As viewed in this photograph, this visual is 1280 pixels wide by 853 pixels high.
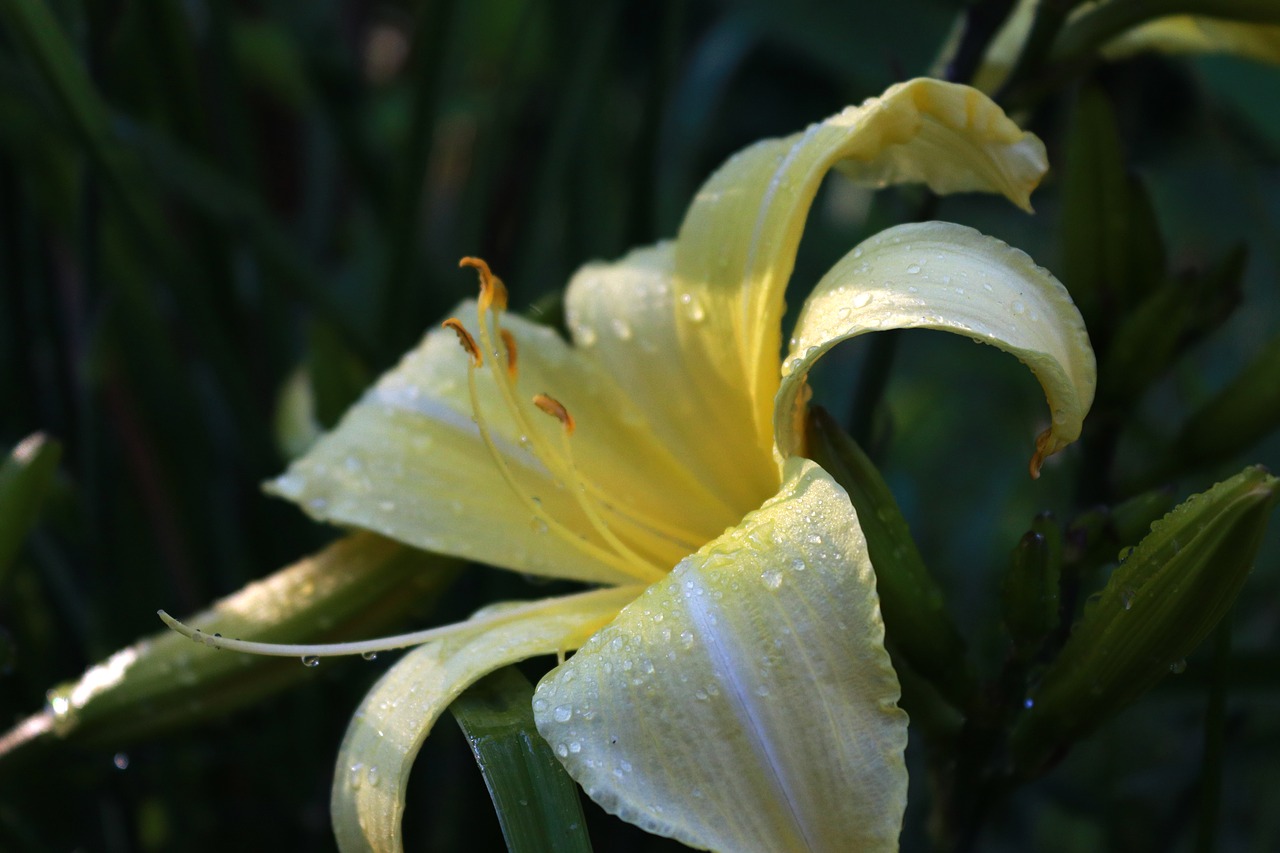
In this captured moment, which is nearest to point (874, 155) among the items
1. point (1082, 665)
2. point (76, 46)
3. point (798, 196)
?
point (798, 196)

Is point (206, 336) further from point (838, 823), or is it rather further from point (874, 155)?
point (838, 823)

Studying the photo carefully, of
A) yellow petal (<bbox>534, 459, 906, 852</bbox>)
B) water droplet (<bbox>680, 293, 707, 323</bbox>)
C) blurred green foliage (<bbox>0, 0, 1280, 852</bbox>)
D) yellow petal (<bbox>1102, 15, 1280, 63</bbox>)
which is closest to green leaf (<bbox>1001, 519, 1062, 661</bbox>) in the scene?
blurred green foliage (<bbox>0, 0, 1280, 852</bbox>)

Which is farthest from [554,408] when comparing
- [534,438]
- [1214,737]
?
[1214,737]

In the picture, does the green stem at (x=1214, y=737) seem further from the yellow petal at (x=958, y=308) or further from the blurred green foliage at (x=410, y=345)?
the yellow petal at (x=958, y=308)

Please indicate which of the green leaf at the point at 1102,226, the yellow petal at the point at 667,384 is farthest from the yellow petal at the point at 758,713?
the green leaf at the point at 1102,226

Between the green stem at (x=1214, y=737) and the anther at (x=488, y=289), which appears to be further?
the anther at (x=488, y=289)

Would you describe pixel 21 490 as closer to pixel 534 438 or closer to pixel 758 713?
pixel 534 438

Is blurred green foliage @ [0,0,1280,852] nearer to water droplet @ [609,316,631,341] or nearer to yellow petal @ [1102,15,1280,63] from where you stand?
yellow petal @ [1102,15,1280,63]
